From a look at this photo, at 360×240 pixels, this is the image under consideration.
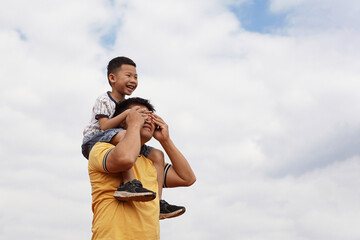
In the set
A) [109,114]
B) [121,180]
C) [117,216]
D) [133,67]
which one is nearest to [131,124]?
[121,180]

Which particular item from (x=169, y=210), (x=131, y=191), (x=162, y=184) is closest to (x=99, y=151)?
(x=131, y=191)

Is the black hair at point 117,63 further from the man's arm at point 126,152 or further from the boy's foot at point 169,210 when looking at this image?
the boy's foot at point 169,210

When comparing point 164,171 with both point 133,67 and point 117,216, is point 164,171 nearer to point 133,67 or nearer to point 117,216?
point 117,216

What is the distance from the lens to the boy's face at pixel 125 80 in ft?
19.1

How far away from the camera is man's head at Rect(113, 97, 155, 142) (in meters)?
4.64

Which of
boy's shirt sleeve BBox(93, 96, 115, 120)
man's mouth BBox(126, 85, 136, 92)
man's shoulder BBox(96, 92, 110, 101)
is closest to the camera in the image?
boy's shirt sleeve BBox(93, 96, 115, 120)

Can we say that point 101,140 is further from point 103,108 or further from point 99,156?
point 103,108

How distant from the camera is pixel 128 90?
5887 mm

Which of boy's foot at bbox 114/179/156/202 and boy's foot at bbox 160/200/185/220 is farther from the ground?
boy's foot at bbox 160/200/185/220

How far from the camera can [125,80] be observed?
5.81 m

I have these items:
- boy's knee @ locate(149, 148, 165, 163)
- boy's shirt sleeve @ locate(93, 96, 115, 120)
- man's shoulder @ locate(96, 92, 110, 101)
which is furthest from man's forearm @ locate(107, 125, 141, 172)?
man's shoulder @ locate(96, 92, 110, 101)

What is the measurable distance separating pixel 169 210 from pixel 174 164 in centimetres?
57

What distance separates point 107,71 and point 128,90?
1.53 feet

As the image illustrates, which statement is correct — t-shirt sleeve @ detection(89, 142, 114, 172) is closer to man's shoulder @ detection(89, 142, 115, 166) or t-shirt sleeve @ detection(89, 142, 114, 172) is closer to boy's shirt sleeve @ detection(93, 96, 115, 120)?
man's shoulder @ detection(89, 142, 115, 166)
